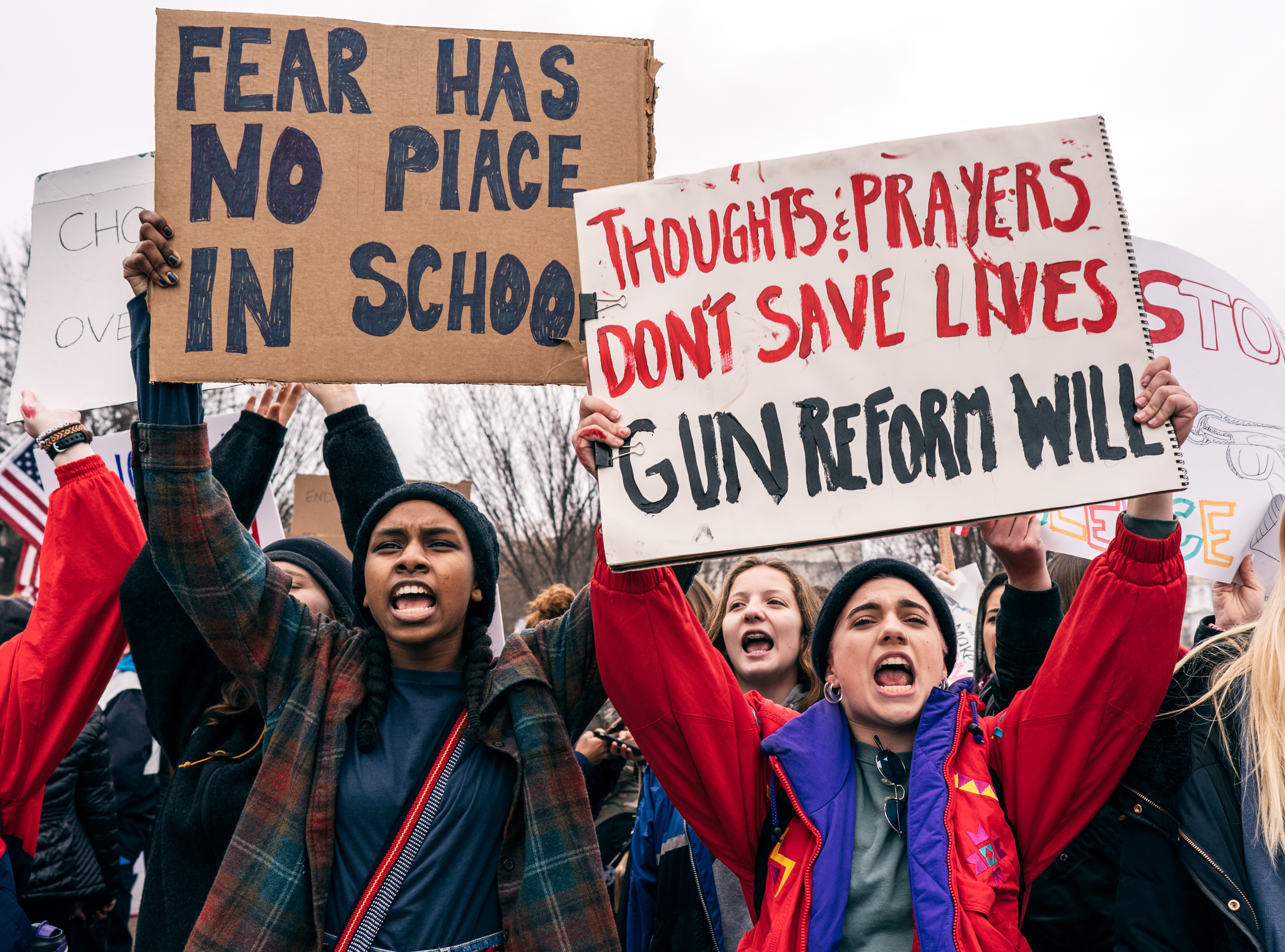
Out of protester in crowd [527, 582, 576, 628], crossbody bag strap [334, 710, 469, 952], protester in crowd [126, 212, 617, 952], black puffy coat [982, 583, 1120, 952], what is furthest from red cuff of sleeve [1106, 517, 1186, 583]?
protester in crowd [527, 582, 576, 628]

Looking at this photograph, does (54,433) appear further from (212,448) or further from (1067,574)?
(1067,574)

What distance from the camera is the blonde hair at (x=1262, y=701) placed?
198cm

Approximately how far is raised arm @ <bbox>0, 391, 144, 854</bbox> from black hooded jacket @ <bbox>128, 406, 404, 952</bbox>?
4.4 inches

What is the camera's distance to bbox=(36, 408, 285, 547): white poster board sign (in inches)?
171

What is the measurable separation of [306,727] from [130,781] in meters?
3.51

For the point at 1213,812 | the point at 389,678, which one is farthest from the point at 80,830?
the point at 1213,812

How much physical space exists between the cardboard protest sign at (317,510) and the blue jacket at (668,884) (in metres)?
2.17

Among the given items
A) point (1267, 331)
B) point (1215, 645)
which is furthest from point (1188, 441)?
point (1215, 645)

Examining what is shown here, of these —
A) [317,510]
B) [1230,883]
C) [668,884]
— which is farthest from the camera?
[317,510]

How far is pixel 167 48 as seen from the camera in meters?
2.63

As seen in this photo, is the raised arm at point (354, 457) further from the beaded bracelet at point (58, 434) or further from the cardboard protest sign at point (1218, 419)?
the cardboard protest sign at point (1218, 419)

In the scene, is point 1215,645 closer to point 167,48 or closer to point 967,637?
point 167,48

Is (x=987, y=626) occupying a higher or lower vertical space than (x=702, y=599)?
lower

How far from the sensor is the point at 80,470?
270 cm
